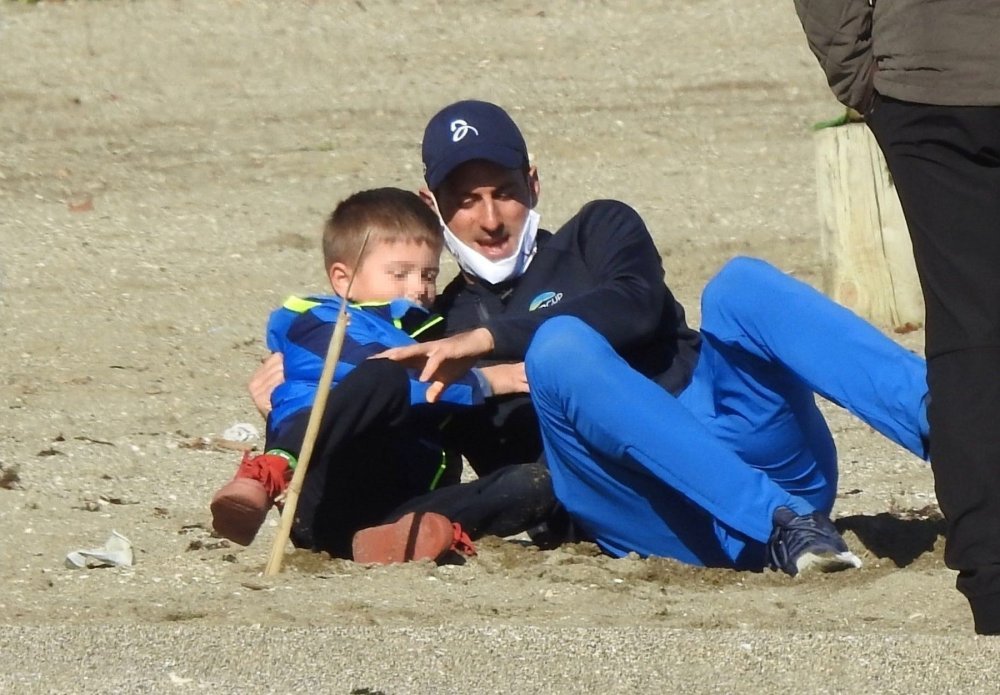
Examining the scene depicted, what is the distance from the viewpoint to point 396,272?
4.07m

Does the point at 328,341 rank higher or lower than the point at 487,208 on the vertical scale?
lower

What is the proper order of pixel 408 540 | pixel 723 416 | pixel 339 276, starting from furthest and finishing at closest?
pixel 339 276
pixel 723 416
pixel 408 540

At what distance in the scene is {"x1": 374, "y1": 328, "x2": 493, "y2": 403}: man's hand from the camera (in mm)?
3604

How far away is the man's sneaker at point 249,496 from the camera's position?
11.7 feet

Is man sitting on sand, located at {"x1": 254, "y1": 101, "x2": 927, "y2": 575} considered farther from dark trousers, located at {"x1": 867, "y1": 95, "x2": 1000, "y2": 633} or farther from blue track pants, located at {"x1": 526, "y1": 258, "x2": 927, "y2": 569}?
dark trousers, located at {"x1": 867, "y1": 95, "x2": 1000, "y2": 633}

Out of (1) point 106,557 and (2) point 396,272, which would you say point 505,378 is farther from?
(1) point 106,557

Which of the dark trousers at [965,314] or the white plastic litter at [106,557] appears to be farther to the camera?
the white plastic litter at [106,557]

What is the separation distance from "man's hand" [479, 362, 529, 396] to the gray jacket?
1.07 metres

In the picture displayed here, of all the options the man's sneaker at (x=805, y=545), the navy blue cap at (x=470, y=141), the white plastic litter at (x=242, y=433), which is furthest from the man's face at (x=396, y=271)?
the white plastic litter at (x=242, y=433)

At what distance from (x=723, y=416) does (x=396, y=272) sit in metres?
0.81

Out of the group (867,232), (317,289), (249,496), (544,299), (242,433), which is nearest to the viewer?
(249,496)

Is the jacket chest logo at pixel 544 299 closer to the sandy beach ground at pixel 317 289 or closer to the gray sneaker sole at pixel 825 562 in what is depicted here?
the sandy beach ground at pixel 317 289

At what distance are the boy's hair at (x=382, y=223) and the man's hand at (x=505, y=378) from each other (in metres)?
0.33

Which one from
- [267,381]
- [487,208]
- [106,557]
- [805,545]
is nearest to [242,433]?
[106,557]
